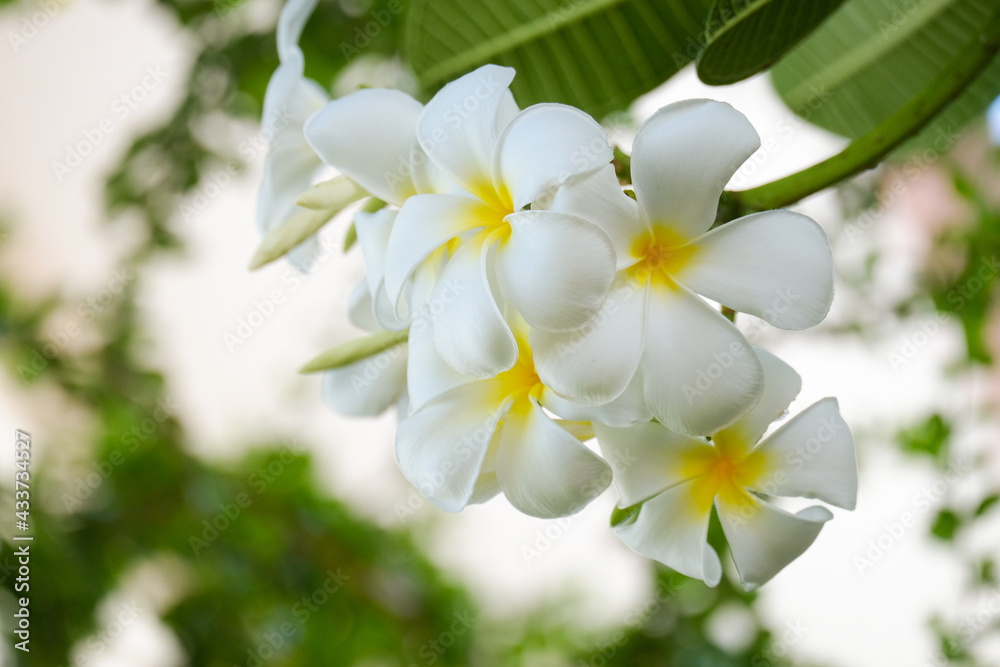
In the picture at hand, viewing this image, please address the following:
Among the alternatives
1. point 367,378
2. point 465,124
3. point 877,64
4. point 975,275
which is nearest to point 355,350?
point 367,378

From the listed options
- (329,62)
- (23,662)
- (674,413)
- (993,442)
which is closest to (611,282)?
(674,413)

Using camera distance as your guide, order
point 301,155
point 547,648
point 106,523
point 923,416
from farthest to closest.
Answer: point 547,648 < point 106,523 < point 923,416 < point 301,155

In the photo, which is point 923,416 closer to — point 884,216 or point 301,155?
point 884,216

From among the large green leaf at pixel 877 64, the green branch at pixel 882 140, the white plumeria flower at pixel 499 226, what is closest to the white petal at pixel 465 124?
the white plumeria flower at pixel 499 226

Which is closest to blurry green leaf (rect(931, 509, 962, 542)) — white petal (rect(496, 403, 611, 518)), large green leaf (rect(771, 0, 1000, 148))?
Result: large green leaf (rect(771, 0, 1000, 148))

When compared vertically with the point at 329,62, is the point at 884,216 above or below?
below

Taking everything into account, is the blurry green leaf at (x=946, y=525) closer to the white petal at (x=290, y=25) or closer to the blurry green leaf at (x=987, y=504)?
the blurry green leaf at (x=987, y=504)

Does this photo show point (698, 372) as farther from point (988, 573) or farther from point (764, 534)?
point (988, 573)
